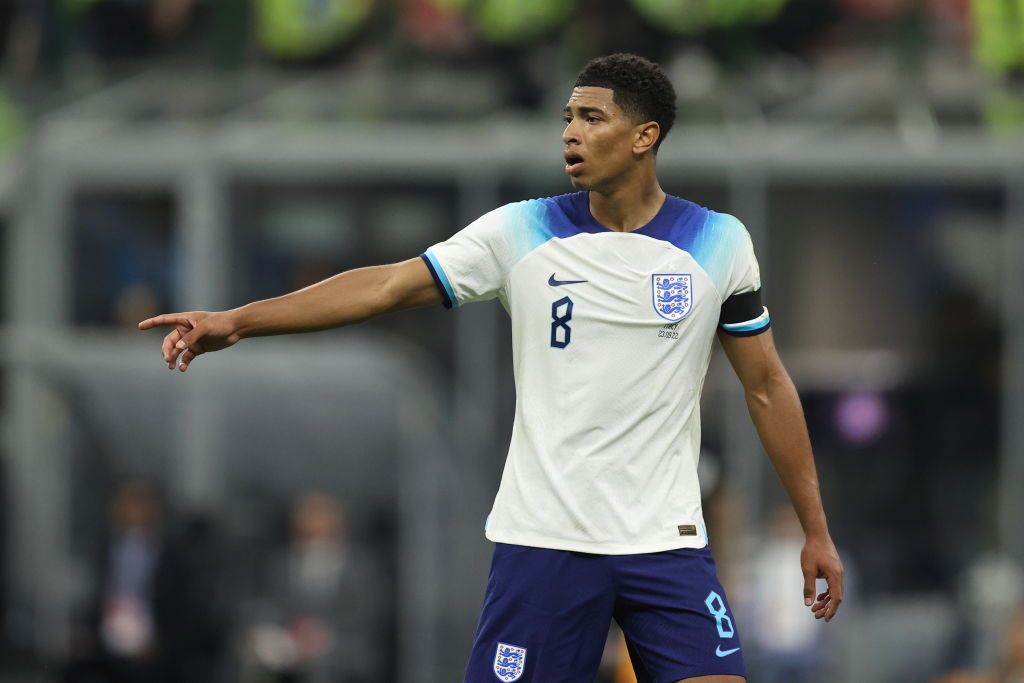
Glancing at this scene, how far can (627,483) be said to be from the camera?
5.12 m

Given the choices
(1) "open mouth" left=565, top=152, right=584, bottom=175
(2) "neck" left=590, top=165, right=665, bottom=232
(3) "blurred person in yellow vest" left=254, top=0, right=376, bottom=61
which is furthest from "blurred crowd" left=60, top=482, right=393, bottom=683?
(1) "open mouth" left=565, top=152, right=584, bottom=175

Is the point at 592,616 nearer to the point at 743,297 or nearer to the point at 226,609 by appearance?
the point at 743,297

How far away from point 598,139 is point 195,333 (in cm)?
117

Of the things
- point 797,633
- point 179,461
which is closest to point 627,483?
point 797,633

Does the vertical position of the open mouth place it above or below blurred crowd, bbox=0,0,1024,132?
below

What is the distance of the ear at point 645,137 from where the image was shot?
521 cm

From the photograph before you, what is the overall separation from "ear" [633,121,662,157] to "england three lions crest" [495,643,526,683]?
1.35 m

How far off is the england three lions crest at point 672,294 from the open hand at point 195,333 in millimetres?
1106

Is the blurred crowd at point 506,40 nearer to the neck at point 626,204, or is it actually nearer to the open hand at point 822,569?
the neck at point 626,204

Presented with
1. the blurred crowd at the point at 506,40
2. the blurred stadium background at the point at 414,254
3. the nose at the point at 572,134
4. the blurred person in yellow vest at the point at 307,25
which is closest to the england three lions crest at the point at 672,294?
the nose at the point at 572,134

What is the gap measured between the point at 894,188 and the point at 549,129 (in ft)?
7.65

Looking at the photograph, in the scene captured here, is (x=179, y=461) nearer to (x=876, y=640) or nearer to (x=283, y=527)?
(x=283, y=527)

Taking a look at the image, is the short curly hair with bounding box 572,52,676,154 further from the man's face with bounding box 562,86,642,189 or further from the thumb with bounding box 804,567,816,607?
the thumb with bounding box 804,567,816,607

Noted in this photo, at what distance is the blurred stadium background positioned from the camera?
475 inches
